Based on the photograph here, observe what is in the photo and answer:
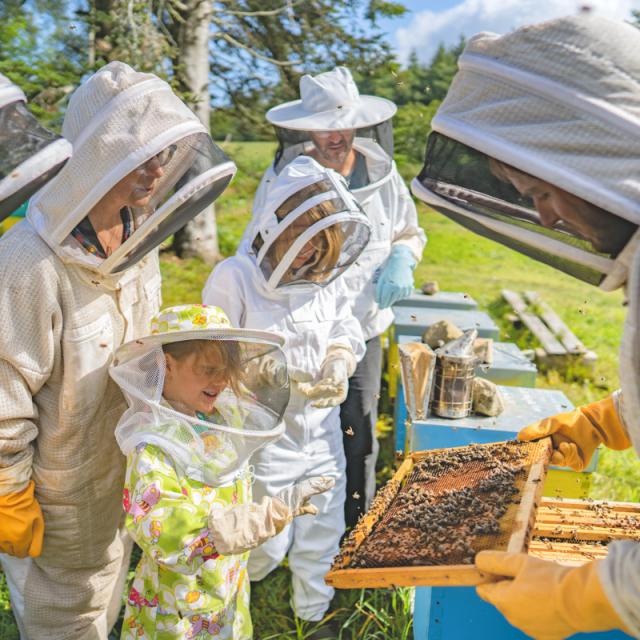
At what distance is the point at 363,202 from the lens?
411cm

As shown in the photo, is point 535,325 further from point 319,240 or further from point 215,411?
point 215,411

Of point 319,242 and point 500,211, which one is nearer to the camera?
point 500,211

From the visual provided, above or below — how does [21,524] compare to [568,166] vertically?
below

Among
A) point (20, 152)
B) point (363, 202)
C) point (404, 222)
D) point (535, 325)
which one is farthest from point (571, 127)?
point (535, 325)

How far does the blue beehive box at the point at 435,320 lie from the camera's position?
17.3 ft

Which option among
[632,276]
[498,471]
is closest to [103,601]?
[498,471]

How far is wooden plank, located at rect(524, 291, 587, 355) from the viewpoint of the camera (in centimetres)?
738

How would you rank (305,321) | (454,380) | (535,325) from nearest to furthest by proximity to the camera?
(305,321), (454,380), (535,325)

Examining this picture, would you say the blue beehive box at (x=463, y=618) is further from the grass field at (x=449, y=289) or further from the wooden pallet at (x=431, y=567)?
the grass field at (x=449, y=289)

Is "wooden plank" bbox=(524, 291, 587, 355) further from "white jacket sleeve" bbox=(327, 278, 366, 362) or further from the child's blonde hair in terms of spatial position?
the child's blonde hair

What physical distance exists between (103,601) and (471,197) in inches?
87.7

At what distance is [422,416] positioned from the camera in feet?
12.3

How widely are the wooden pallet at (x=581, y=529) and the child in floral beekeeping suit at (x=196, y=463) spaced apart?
84 centimetres

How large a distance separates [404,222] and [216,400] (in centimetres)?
252
